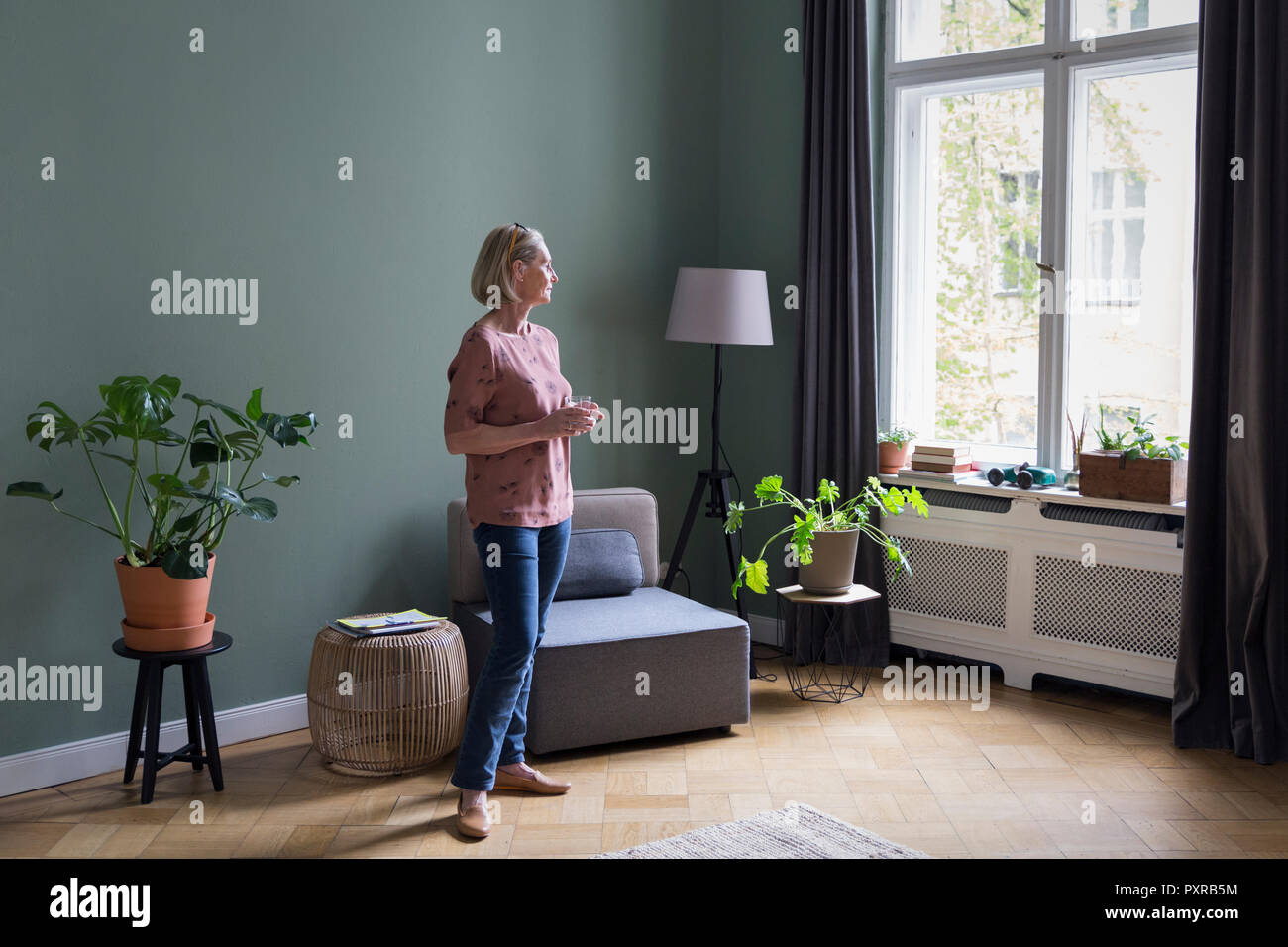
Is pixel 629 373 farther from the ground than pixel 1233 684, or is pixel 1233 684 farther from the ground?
pixel 629 373

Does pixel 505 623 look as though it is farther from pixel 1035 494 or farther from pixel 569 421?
pixel 1035 494

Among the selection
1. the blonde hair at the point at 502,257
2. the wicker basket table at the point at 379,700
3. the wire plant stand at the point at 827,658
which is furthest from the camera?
the wire plant stand at the point at 827,658

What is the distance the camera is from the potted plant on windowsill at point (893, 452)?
14.9 ft

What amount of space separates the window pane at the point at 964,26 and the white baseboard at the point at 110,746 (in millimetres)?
3210

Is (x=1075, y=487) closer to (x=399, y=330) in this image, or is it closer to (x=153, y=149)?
(x=399, y=330)

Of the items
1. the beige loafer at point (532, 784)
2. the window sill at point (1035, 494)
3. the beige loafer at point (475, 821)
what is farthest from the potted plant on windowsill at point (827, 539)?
the beige loafer at point (475, 821)

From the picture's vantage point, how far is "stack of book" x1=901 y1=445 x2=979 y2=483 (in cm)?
436

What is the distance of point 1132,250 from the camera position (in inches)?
161

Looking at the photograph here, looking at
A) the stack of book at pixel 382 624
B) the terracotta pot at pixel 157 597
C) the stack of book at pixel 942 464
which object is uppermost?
the stack of book at pixel 942 464

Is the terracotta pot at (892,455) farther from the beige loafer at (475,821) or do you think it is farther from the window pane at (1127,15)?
the beige loafer at (475,821)

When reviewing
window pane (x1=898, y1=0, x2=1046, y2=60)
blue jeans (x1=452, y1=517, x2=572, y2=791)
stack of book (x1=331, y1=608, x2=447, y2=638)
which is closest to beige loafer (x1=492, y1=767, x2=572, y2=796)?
blue jeans (x1=452, y1=517, x2=572, y2=791)
